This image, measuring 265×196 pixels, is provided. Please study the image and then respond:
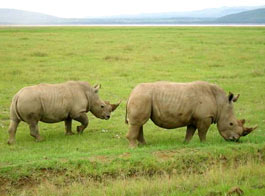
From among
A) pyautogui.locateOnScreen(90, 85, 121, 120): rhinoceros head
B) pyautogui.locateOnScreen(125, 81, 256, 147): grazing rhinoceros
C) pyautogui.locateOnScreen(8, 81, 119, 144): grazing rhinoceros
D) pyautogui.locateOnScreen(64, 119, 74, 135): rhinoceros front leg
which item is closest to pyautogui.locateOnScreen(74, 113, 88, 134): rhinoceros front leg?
pyautogui.locateOnScreen(8, 81, 119, 144): grazing rhinoceros

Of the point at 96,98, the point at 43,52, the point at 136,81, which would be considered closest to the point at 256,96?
the point at 136,81

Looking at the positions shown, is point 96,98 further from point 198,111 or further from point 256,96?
point 256,96

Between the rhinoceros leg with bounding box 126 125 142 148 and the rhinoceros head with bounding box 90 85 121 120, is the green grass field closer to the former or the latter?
the rhinoceros leg with bounding box 126 125 142 148

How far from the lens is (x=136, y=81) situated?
1886 centimetres

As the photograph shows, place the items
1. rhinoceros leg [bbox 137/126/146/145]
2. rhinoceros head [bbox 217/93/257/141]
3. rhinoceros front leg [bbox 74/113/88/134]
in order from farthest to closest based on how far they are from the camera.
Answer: rhinoceros front leg [bbox 74/113/88/134] < rhinoceros leg [bbox 137/126/146/145] < rhinoceros head [bbox 217/93/257/141]

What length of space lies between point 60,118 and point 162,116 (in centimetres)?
286

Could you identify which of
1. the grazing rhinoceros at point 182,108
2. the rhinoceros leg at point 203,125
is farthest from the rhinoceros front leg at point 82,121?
the rhinoceros leg at point 203,125

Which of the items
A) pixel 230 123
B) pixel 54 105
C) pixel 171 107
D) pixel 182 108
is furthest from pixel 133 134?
pixel 54 105

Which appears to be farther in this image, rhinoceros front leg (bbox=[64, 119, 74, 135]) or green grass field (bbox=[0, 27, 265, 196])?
rhinoceros front leg (bbox=[64, 119, 74, 135])

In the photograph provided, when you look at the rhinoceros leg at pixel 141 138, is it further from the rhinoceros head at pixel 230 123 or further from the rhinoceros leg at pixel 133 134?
the rhinoceros head at pixel 230 123

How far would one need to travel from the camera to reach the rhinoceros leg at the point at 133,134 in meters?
10.0

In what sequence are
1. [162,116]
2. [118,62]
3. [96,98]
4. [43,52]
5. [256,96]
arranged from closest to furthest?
[162,116] < [96,98] < [256,96] < [118,62] < [43,52]

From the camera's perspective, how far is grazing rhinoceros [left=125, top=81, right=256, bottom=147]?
32.5 ft

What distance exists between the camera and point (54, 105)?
11.2 m
